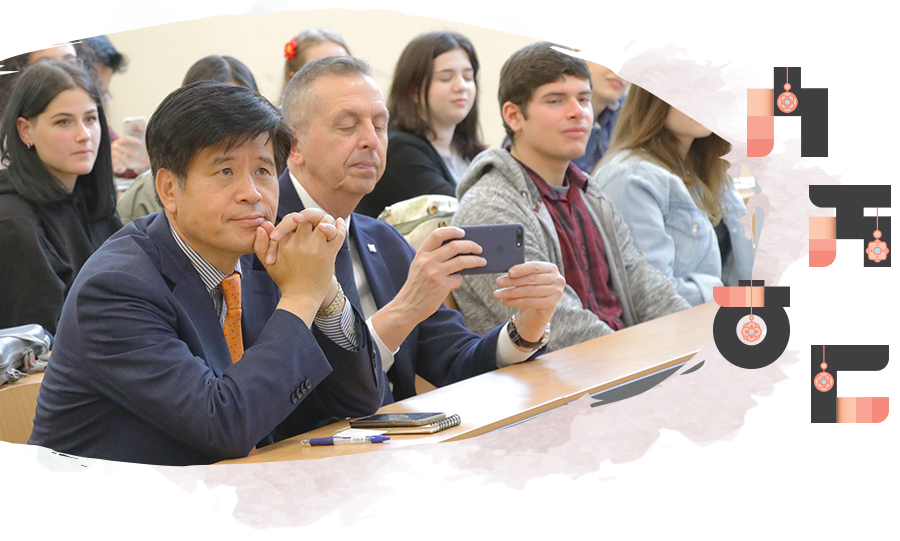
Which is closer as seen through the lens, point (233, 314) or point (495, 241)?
point (233, 314)

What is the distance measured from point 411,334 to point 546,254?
1.74ft

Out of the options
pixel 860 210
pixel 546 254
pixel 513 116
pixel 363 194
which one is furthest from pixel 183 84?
pixel 860 210

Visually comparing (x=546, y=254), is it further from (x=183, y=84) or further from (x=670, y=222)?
(x=183, y=84)

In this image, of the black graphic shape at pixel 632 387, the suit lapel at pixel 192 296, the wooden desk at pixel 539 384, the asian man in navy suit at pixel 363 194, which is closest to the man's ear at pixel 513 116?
the asian man in navy suit at pixel 363 194

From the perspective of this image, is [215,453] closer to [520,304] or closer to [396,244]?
[520,304]

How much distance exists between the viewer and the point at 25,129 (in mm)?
2494

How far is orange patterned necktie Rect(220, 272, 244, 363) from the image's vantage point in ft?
4.53

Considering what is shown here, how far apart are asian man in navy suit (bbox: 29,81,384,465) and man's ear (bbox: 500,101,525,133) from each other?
3.74ft

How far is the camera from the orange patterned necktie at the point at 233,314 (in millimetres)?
1380

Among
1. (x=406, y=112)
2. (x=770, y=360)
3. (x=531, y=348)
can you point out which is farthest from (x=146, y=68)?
(x=770, y=360)

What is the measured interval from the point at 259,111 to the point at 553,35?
0.43m

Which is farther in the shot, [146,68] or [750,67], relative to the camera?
[146,68]

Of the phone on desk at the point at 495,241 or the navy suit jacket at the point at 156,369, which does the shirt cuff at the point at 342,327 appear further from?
the phone on desk at the point at 495,241

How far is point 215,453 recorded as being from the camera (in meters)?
1.21
